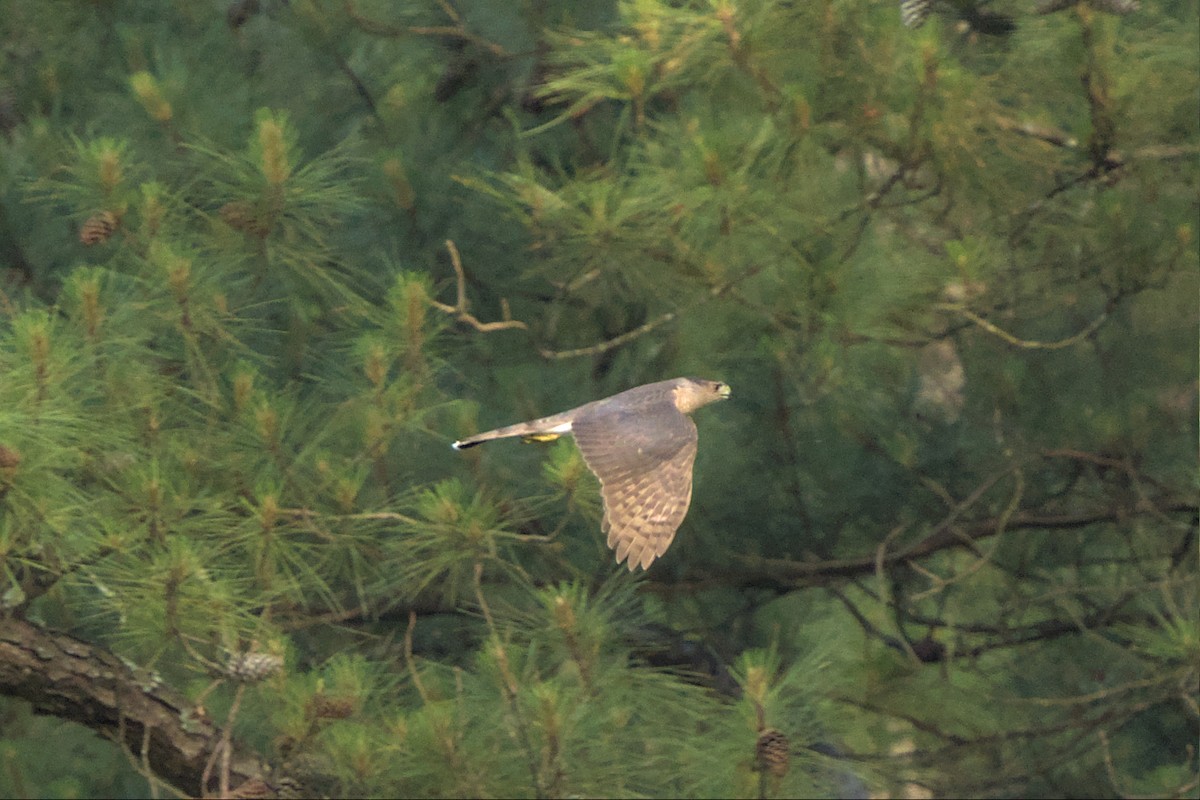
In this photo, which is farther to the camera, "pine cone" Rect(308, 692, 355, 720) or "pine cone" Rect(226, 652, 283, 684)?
"pine cone" Rect(308, 692, 355, 720)

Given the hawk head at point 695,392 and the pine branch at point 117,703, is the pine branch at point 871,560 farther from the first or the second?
the pine branch at point 117,703

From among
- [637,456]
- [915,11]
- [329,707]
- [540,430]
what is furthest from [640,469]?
[915,11]

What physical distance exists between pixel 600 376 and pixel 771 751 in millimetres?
900

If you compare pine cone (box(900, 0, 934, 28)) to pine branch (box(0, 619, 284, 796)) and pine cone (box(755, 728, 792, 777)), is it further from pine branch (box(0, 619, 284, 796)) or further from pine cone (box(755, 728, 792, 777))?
pine branch (box(0, 619, 284, 796))

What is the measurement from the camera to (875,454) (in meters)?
Result: 3.18

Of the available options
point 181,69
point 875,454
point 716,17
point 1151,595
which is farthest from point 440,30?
point 1151,595

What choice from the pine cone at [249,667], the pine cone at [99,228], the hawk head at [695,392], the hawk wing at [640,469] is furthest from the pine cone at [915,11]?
the pine cone at [249,667]

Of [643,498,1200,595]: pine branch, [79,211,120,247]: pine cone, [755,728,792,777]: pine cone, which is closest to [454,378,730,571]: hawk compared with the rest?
[755,728,792,777]: pine cone

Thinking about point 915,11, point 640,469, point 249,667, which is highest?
point 915,11

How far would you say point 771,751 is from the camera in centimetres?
233

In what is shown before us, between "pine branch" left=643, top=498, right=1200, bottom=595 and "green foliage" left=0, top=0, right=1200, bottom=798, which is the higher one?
"green foliage" left=0, top=0, right=1200, bottom=798

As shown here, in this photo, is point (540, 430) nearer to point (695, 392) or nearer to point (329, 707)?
point (695, 392)

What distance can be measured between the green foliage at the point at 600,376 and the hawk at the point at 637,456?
98 mm

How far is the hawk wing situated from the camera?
2078 millimetres
